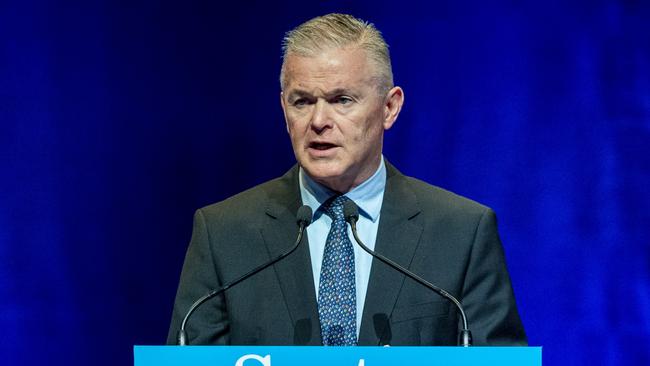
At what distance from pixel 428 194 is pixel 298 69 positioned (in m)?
0.41

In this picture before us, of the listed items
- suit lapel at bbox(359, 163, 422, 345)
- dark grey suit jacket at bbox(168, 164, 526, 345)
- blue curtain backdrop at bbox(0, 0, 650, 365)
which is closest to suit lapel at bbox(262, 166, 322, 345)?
dark grey suit jacket at bbox(168, 164, 526, 345)

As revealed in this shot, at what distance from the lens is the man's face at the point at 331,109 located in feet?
7.01

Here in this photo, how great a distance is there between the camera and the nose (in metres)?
2.12

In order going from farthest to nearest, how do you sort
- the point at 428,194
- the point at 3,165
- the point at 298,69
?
1. the point at 3,165
2. the point at 428,194
3. the point at 298,69

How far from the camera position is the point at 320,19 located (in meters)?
2.21

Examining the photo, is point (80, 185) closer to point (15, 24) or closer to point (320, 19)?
point (15, 24)

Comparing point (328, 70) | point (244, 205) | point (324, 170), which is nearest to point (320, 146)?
point (324, 170)

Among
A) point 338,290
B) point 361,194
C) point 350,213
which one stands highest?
point 361,194

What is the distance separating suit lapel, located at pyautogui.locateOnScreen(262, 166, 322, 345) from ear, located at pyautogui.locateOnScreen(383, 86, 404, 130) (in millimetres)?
230

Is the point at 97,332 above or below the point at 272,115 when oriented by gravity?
below

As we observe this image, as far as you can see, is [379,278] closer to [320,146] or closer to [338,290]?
[338,290]

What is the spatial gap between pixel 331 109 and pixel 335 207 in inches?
8.4

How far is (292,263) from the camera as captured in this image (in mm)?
2191

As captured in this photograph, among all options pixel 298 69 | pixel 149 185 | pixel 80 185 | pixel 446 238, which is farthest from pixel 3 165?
pixel 446 238
